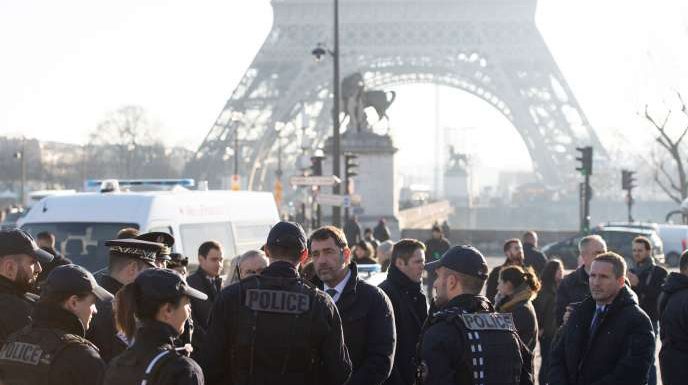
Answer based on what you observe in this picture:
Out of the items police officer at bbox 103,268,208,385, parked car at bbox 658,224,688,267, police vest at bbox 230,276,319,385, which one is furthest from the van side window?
parked car at bbox 658,224,688,267

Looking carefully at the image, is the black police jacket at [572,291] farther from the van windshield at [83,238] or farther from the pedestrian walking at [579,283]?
the van windshield at [83,238]

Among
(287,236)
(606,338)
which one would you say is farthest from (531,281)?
(287,236)

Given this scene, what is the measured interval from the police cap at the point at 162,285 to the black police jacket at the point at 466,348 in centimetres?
135

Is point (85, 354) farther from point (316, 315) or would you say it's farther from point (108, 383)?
point (316, 315)

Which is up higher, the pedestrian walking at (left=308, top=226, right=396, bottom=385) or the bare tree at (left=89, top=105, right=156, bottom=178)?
the bare tree at (left=89, top=105, right=156, bottom=178)

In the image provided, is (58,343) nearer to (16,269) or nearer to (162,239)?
(16,269)

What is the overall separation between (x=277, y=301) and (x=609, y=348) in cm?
228

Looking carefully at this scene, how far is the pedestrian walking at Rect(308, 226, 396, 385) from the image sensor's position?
21.5ft

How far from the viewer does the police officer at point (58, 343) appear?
5.15 m

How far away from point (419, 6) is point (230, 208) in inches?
2967

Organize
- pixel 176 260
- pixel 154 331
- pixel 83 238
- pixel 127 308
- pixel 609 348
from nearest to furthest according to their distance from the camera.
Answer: pixel 154 331 < pixel 127 308 < pixel 609 348 < pixel 176 260 < pixel 83 238

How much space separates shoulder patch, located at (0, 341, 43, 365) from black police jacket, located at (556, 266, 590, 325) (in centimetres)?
554

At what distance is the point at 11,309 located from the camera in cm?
644

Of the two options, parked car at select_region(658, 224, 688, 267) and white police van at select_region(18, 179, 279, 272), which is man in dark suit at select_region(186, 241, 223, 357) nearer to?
white police van at select_region(18, 179, 279, 272)
